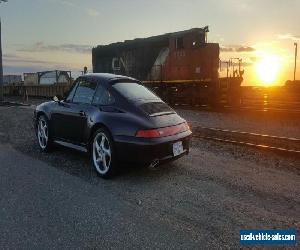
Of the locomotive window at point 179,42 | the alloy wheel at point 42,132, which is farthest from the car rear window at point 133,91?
the locomotive window at point 179,42

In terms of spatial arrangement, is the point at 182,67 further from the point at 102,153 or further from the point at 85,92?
the point at 102,153

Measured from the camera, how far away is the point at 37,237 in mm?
3625

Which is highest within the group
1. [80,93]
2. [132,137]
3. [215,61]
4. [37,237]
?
[215,61]

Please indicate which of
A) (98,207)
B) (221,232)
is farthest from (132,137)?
(221,232)

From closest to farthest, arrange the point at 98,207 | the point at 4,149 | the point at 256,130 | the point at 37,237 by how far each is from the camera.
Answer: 1. the point at 37,237
2. the point at 98,207
3. the point at 4,149
4. the point at 256,130

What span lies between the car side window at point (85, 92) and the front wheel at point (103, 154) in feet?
2.60

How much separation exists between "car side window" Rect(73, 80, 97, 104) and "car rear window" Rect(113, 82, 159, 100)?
52 centimetres

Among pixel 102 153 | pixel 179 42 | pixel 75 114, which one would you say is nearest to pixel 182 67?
pixel 179 42

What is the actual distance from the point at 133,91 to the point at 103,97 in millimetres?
550

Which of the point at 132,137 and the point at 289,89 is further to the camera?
the point at 289,89

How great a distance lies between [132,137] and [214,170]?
1.83 metres

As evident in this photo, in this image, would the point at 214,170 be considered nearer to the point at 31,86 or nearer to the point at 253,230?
the point at 253,230

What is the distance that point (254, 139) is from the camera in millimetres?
9008

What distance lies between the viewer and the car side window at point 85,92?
621cm
